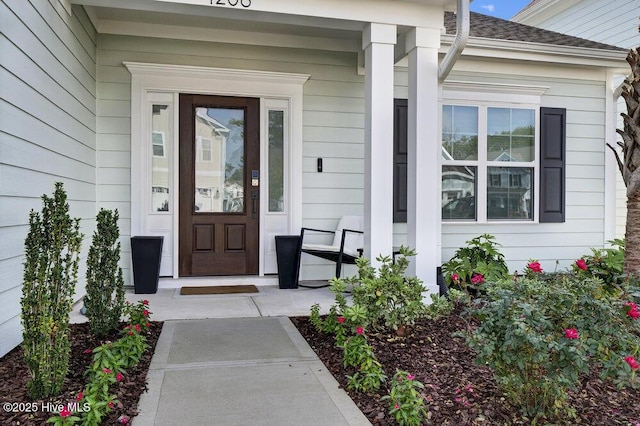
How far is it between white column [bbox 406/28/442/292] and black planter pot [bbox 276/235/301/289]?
1.18 m

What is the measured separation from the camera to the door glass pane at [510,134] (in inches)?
223

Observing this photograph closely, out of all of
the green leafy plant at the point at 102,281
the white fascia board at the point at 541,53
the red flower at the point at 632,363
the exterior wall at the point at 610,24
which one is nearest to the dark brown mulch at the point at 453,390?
the red flower at the point at 632,363

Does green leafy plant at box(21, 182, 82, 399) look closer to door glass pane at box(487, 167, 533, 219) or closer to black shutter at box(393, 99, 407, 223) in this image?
black shutter at box(393, 99, 407, 223)

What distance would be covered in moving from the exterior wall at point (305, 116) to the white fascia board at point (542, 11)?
17.2 feet

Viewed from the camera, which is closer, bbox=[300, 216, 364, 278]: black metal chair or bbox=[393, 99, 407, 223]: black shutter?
bbox=[300, 216, 364, 278]: black metal chair

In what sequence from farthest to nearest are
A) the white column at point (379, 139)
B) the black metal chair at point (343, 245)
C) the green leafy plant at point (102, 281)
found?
the black metal chair at point (343, 245)
the white column at point (379, 139)
the green leafy plant at point (102, 281)

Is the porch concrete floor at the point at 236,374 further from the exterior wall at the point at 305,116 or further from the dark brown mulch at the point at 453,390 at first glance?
the exterior wall at the point at 305,116

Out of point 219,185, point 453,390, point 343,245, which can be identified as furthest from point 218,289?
point 453,390

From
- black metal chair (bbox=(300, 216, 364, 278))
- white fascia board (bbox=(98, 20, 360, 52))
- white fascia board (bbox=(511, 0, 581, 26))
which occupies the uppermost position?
white fascia board (bbox=(511, 0, 581, 26))

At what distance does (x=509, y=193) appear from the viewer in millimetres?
5754

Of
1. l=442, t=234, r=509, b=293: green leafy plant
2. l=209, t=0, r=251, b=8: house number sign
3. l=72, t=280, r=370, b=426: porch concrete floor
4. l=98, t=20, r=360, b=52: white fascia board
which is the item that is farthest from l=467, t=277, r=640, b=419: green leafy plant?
l=98, t=20, r=360, b=52: white fascia board

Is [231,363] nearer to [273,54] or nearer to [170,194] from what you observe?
[170,194]

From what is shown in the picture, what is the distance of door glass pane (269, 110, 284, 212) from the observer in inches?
206

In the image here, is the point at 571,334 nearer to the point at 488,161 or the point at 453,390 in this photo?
the point at 453,390
